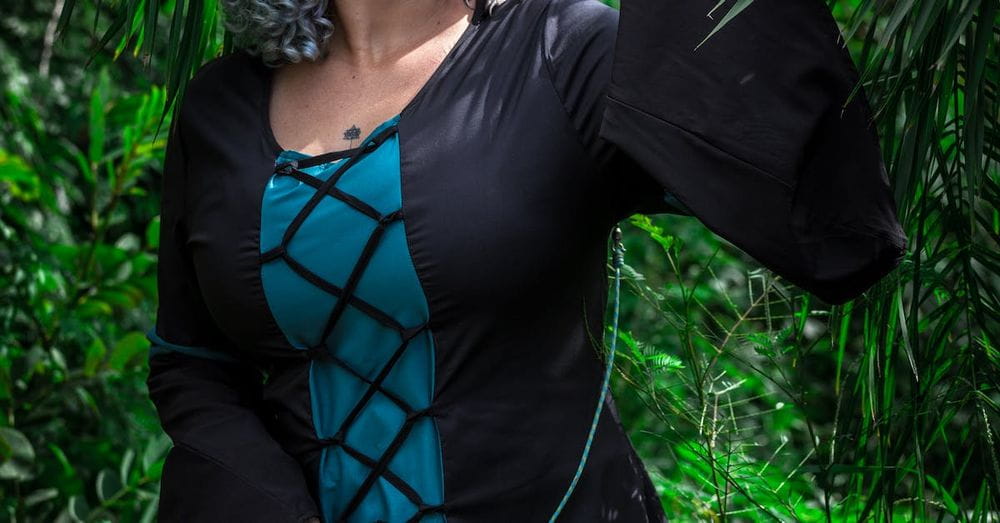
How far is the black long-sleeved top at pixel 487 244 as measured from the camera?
34.0 inches

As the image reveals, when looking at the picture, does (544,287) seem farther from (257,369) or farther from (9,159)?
(9,159)

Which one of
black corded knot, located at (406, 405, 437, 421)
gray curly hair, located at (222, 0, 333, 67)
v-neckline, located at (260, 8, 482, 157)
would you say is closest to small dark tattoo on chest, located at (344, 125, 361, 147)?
v-neckline, located at (260, 8, 482, 157)

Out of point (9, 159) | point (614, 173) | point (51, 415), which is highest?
point (614, 173)

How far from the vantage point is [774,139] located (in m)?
0.85

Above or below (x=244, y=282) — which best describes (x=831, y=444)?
below

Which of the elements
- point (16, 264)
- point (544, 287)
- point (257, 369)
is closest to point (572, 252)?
point (544, 287)

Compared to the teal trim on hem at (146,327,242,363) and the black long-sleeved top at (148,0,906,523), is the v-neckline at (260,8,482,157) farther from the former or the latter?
the teal trim on hem at (146,327,242,363)

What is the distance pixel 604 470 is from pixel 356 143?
1.24 ft

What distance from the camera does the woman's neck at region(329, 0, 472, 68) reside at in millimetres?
1142

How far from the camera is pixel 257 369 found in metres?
1.25

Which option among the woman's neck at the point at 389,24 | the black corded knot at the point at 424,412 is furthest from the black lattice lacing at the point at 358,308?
the woman's neck at the point at 389,24

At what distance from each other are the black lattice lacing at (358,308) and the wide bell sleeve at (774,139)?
269 millimetres

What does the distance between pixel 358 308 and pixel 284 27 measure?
1.05 ft

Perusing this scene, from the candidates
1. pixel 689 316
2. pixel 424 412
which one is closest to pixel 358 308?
pixel 424 412
